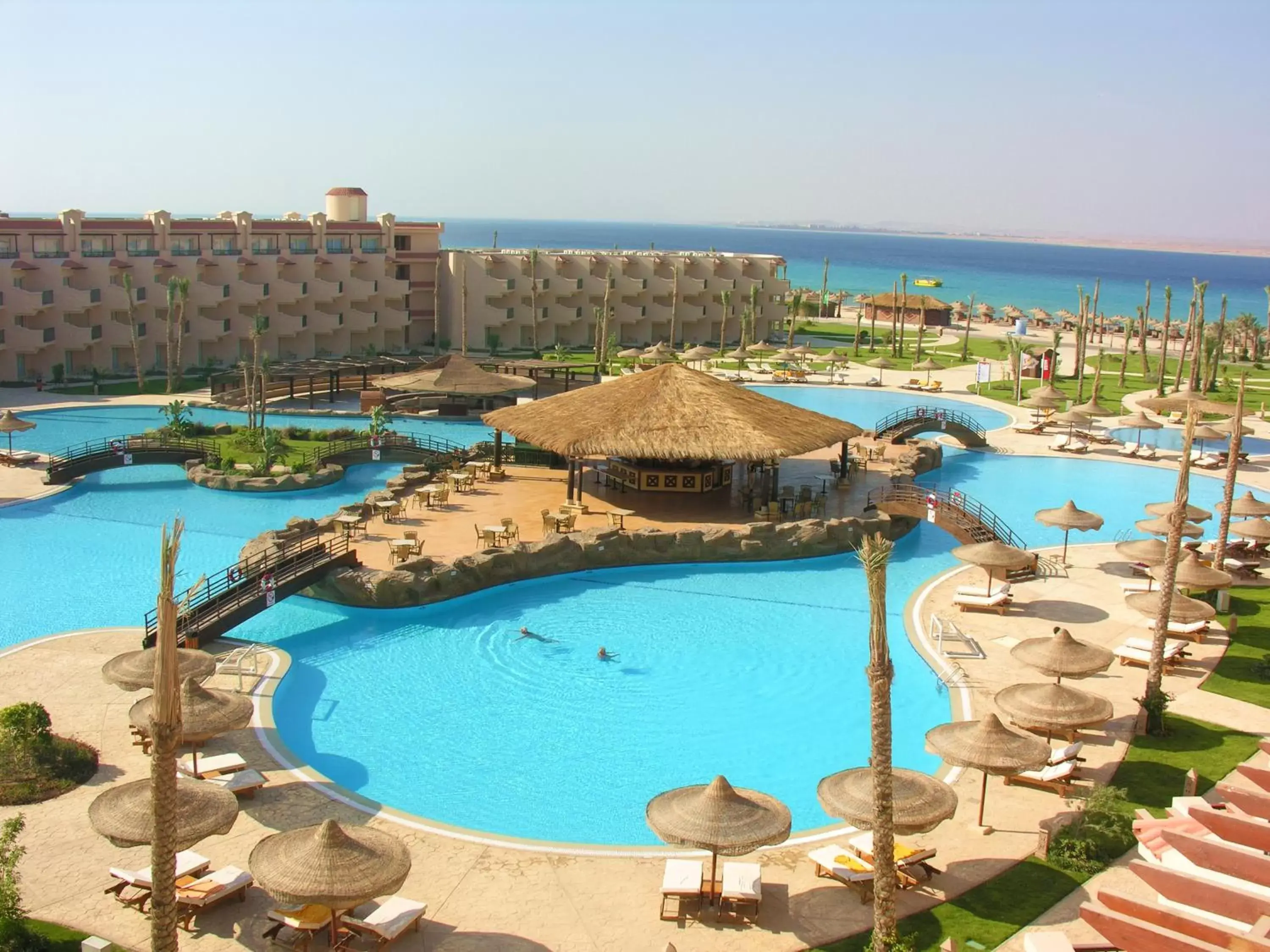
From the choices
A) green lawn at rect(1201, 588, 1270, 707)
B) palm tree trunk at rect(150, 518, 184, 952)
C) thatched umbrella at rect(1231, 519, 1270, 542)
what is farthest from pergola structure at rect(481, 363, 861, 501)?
palm tree trunk at rect(150, 518, 184, 952)

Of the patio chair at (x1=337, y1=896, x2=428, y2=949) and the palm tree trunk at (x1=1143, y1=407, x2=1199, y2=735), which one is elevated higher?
the palm tree trunk at (x1=1143, y1=407, x2=1199, y2=735)

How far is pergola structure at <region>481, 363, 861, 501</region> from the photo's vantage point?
33250mm

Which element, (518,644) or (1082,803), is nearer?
(1082,803)

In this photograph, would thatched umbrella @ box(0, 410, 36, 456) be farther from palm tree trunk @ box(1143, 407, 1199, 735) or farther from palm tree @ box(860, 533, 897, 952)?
palm tree trunk @ box(1143, 407, 1199, 735)

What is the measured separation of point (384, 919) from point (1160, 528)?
79.3 ft

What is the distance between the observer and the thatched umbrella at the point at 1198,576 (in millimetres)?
25531

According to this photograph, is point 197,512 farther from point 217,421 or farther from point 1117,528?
→ point 1117,528

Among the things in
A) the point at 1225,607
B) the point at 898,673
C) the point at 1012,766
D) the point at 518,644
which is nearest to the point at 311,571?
the point at 518,644

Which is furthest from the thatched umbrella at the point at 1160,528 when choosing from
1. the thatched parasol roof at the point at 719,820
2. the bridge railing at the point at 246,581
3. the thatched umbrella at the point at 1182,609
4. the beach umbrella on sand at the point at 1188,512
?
the bridge railing at the point at 246,581

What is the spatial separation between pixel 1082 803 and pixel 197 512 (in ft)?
92.6

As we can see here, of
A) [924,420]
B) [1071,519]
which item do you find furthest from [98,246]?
[1071,519]

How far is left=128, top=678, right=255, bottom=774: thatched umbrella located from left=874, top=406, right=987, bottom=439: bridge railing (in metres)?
30.7

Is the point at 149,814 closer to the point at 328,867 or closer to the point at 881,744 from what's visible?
the point at 328,867

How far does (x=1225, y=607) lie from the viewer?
1063 inches
